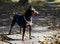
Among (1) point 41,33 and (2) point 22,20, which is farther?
(1) point 41,33

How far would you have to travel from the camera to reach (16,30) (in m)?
13.0

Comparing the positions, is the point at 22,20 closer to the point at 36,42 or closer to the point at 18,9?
the point at 36,42

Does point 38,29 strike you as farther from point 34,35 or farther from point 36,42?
point 36,42

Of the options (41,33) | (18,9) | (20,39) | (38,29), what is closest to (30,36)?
(20,39)

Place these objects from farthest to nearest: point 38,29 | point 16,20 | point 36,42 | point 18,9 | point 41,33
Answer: point 18,9
point 38,29
point 41,33
point 16,20
point 36,42

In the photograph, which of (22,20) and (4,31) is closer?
(22,20)

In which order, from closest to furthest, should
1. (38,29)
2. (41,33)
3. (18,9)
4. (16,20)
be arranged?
(16,20)
(41,33)
(38,29)
(18,9)

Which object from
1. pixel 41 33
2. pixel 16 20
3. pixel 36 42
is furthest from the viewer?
pixel 41 33

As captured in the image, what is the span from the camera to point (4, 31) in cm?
1265

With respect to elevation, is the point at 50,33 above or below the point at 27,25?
below

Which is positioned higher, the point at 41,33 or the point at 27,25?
the point at 27,25

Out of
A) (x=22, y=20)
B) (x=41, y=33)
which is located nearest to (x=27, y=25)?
(x=22, y=20)

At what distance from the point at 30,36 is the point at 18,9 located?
11.1 meters

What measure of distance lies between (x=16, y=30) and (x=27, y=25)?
244cm
